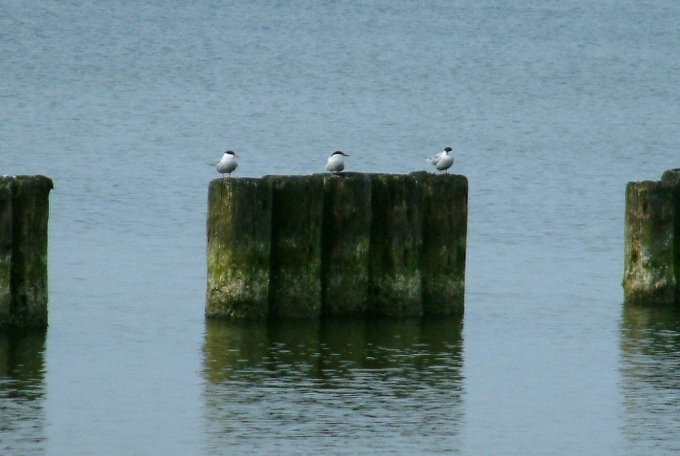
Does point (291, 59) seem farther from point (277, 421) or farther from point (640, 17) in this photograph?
point (277, 421)

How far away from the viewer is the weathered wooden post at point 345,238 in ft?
68.8

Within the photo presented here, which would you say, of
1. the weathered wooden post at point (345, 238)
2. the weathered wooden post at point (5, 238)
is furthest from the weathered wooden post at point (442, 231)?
the weathered wooden post at point (5, 238)

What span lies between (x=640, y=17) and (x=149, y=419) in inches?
3852

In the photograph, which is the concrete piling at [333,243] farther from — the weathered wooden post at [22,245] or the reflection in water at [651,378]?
the reflection in water at [651,378]

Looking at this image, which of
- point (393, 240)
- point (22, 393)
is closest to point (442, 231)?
point (393, 240)

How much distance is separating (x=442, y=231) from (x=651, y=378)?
3695mm

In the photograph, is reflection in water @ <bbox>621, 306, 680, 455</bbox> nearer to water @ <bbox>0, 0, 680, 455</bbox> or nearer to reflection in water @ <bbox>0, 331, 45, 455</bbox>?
water @ <bbox>0, 0, 680, 455</bbox>

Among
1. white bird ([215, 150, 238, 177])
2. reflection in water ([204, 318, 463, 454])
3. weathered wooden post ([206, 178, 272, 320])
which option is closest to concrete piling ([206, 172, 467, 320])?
weathered wooden post ([206, 178, 272, 320])

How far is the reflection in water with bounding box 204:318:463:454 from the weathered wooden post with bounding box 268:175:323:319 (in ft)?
1.17

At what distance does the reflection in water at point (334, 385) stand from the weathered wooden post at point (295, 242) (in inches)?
14.0

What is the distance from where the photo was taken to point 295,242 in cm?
2078

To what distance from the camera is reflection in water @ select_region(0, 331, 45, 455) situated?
15.5m

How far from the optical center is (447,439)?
52.5ft

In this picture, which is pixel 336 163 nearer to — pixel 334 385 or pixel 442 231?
pixel 442 231
